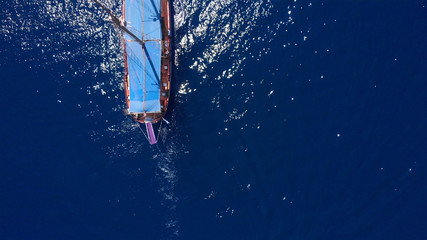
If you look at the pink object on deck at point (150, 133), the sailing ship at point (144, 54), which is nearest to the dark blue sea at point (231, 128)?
the pink object on deck at point (150, 133)

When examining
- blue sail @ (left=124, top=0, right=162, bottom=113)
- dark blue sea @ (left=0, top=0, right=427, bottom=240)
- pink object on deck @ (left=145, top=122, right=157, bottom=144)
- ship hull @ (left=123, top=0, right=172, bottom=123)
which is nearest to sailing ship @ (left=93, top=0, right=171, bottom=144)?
blue sail @ (left=124, top=0, right=162, bottom=113)

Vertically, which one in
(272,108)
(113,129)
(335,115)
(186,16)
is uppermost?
(186,16)

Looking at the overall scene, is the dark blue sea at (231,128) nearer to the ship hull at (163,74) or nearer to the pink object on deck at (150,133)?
the pink object on deck at (150,133)

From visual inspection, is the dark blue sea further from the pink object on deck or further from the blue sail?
the blue sail

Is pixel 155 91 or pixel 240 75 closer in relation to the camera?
pixel 155 91

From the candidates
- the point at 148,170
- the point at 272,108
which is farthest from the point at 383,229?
the point at 148,170

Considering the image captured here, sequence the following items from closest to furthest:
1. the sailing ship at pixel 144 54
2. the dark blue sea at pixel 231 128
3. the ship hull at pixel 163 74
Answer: the sailing ship at pixel 144 54
the ship hull at pixel 163 74
the dark blue sea at pixel 231 128

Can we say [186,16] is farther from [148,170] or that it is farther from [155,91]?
[148,170]
